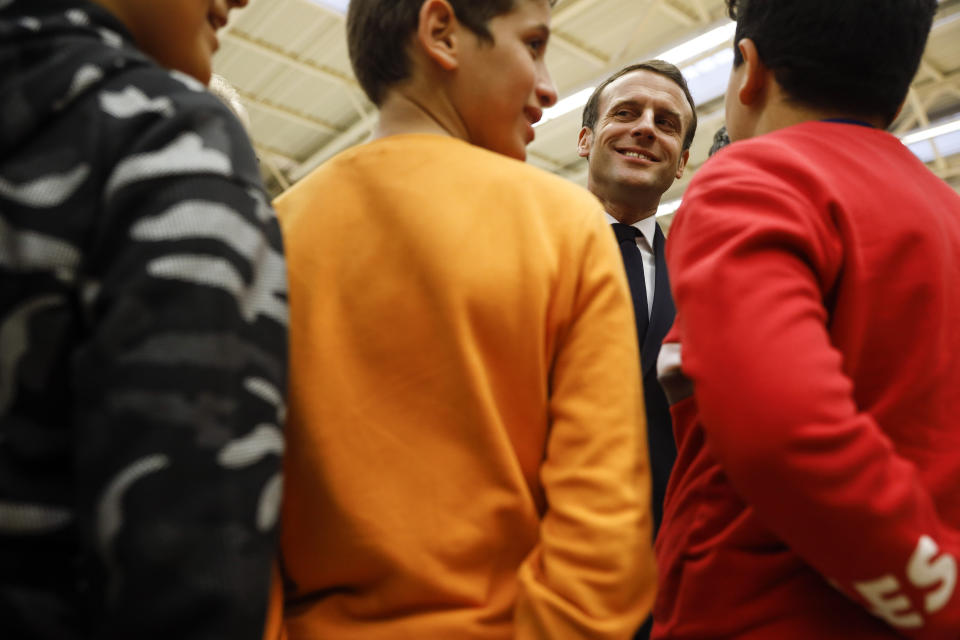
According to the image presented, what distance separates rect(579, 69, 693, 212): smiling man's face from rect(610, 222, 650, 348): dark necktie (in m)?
0.20

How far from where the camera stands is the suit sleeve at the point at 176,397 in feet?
1.92

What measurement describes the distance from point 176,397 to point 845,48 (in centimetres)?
104

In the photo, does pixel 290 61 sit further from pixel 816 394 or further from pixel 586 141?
pixel 816 394

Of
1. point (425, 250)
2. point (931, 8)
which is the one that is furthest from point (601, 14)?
point (425, 250)

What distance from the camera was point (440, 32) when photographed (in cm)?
106

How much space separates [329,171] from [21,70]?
402mm

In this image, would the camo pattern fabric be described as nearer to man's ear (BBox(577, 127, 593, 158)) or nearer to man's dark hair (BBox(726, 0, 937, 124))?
man's dark hair (BBox(726, 0, 937, 124))

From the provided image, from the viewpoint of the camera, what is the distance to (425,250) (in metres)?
0.92

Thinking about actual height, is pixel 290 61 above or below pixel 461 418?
below

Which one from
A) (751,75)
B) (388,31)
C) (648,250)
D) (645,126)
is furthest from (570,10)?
(388,31)

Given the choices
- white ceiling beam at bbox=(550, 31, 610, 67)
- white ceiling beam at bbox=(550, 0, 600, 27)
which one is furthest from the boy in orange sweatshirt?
white ceiling beam at bbox=(550, 31, 610, 67)

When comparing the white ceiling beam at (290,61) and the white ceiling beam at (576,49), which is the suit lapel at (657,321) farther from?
the white ceiling beam at (290,61)

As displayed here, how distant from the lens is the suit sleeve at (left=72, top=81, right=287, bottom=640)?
585 mm

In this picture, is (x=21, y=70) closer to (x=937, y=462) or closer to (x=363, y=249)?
(x=363, y=249)
